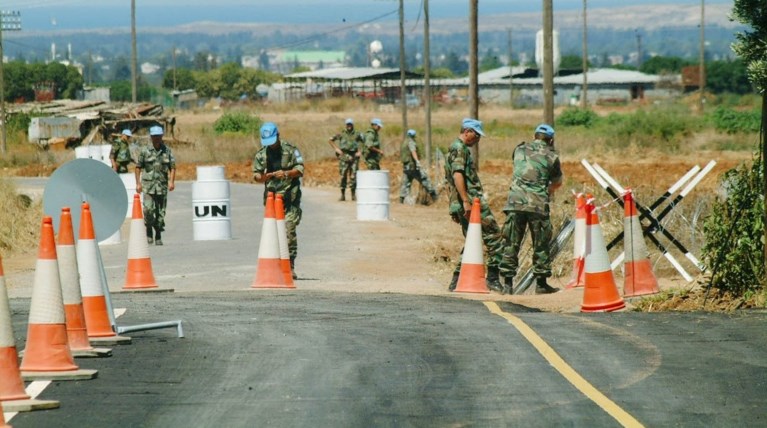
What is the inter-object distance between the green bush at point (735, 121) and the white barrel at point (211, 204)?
48.8 meters

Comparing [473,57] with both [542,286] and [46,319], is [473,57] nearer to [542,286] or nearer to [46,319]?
[542,286]

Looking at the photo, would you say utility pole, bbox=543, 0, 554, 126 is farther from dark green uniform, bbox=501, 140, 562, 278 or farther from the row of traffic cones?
the row of traffic cones

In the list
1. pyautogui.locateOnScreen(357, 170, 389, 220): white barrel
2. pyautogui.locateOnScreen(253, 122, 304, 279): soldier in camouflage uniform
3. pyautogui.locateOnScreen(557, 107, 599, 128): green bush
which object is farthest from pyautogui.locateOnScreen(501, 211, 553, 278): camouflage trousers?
pyautogui.locateOnScreen(557, 107, 599, 128): green bush

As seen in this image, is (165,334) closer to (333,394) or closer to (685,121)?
(333,394)

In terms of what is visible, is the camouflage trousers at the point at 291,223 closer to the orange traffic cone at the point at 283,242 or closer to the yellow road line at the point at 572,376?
the orange traffic cone at the point at 283,242

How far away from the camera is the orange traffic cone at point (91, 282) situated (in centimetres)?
1127

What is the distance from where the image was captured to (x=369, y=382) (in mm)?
9391

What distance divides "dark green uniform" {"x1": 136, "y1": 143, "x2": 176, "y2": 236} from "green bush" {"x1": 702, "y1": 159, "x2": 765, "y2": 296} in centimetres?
1035

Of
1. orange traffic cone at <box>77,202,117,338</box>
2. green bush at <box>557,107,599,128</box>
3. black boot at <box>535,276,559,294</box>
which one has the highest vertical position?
orange traffic cone at <box>77,202,117,338</box>

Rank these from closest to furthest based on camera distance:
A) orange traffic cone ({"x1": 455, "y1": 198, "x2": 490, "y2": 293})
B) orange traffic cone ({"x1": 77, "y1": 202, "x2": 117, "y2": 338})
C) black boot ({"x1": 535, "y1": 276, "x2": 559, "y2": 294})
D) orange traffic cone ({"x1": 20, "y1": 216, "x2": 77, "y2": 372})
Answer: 1. orange traffic cone ({"x1": 20, "y1": 216, "x2": 77, "y2": 372})
2. orange traffic cone ({"x1": 77, "y1": 202, "x2": 117, "y2": 338})
3. orange traffic cone ({"x1": 455, "y1": 198, "x2": 490, "y2": 293})
4. black boot ({"x1": 535, "y1": 276, "x2": 559, "y2": 294})

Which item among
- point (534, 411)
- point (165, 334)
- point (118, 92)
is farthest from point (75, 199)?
point (118, 92)

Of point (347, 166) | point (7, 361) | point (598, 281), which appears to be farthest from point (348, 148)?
point (7, 361)

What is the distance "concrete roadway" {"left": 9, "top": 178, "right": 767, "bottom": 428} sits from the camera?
8352 mm

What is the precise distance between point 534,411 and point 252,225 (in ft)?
64.5
